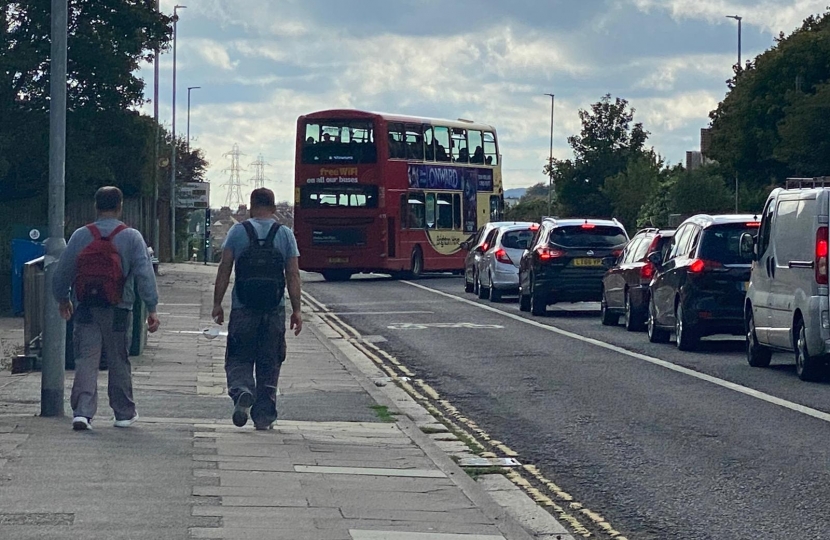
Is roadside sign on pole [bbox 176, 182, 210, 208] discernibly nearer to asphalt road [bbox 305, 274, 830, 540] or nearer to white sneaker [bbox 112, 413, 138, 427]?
asphalt road [bbox 305, 274, 830, 540]

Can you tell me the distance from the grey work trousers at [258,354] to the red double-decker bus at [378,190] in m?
29.7

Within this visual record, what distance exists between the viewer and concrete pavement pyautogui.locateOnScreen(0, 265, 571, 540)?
7062 mm

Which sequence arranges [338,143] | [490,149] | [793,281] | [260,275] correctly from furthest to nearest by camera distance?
[490,149] < [338,143] < [793,281] < [260,275]

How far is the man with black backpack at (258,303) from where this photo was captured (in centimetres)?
1060

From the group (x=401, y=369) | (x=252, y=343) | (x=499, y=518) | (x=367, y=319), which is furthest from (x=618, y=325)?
(x=499, y=518)

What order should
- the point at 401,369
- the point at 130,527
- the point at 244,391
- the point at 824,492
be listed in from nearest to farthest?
the point at 130,527
the point at 824,492
the point at 244,391
the point at 401,369

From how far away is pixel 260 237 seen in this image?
10688 mm

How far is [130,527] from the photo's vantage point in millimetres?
6816

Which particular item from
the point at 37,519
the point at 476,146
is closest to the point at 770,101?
the point at 476,146

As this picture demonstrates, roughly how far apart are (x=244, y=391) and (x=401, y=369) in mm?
6474

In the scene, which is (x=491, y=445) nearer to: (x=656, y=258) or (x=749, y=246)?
(x=749, y=246)

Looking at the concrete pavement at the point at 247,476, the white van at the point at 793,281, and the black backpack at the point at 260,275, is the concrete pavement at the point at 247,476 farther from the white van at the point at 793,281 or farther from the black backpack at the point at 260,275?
the white van at the point at 793,281

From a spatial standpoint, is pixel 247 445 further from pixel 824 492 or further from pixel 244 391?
pixel 824 492

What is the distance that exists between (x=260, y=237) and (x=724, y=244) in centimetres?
935
